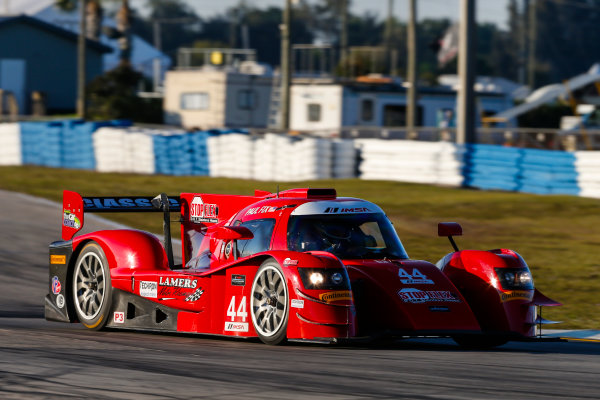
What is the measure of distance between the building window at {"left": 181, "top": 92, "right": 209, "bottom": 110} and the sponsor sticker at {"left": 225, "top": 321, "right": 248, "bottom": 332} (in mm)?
52435

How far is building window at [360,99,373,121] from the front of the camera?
54.6m

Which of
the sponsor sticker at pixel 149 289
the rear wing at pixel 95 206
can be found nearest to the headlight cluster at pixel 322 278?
the sponsor sticker at pixel 149 289

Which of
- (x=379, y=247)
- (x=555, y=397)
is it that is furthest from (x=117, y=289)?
(x=555, y=397)

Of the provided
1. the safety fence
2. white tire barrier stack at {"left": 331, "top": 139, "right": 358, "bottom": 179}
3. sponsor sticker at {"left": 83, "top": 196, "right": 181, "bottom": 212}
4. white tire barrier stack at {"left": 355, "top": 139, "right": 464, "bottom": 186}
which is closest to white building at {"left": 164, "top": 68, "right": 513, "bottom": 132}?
the safety fence

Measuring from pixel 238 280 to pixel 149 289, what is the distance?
1.25 meters

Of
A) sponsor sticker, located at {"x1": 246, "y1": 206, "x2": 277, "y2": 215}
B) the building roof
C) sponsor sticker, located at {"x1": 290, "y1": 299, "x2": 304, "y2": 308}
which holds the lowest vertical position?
sponsor sticker, located at {"x1": 290, "y1": 299, "x2": 304, "y2": 308}

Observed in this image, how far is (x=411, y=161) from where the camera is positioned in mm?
30266

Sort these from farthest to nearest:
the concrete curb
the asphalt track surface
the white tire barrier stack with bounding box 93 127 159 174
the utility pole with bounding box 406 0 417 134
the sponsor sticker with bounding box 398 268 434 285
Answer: the utility pole with bounding box 406 0 417 134, the white tire barrier stack with bounding box 93 127 159 174, the concrete curb, the sponsor sticker with bounding box 398 268 434 285, the asphalt track surface

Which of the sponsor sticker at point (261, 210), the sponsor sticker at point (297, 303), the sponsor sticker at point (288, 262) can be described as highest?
the sponsor sticker at point (261, 210)

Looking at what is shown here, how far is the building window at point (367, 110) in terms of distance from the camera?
54.6 m

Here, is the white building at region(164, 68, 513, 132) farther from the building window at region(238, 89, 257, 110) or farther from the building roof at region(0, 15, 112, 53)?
the building roof at region(0, 15, 112, 53)

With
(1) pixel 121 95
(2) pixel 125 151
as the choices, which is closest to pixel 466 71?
(2) pixel 125 151

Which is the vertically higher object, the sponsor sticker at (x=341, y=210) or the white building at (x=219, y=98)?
the white building at (x=219, y=98)

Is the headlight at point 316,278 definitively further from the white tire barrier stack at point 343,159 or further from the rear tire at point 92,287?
the white tire barrier stack at point 343,159
